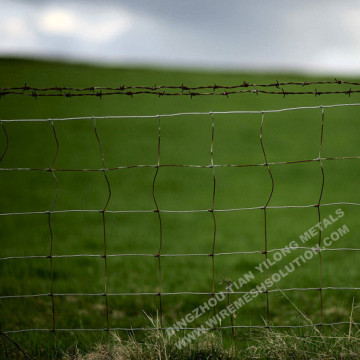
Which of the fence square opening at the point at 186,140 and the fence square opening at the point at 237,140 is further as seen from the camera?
the fence square opening at the point at 237,140

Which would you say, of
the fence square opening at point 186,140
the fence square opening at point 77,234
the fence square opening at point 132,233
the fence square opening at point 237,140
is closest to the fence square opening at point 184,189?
the fence square opening at point 132,233

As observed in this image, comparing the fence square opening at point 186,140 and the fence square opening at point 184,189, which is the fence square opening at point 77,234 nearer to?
the fence square opening at point 184,189

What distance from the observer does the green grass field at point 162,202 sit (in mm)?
4449

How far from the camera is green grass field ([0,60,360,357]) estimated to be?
14.6ft

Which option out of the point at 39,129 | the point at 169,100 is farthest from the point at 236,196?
the point at 169,100

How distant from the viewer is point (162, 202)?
10445 millimetres

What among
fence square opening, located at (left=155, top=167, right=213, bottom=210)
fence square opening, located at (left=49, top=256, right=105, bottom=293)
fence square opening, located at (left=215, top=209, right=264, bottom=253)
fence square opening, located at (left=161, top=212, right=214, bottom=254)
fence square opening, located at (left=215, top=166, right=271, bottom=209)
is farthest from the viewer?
fence square opening, located at (left=215, top=166, right=271, bottom=209)

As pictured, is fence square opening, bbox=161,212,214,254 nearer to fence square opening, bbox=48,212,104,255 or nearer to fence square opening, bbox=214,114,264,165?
fence square opening, bbox=48,212,104,255

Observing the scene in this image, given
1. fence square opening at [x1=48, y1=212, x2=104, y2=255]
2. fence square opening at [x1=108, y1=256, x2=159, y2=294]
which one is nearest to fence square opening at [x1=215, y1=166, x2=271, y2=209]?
fence square opening at [x1=48, y1=212, x2=104, y2=255]

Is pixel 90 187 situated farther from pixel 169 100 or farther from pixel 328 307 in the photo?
pixel 169 100

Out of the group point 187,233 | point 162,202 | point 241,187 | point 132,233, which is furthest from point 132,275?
point 241,187

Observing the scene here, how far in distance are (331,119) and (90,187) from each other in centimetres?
1293

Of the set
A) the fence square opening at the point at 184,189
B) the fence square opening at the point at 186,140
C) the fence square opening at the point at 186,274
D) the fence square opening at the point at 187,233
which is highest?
the fence square opening at the point at 186,140

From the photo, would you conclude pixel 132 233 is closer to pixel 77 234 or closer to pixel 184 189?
pixel 77 234
